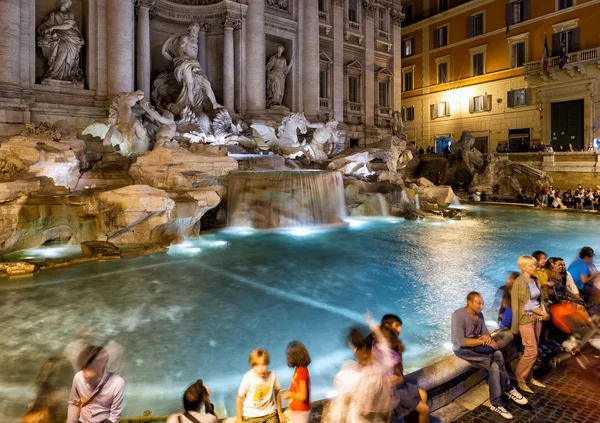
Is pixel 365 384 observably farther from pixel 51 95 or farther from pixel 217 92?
pixel 217 92

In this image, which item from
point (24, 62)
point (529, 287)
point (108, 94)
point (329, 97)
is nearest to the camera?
point (529, 287)

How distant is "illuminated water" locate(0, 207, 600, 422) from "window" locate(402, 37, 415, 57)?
81.4ft

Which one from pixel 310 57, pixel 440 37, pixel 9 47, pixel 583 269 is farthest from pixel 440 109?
pixel 583 269

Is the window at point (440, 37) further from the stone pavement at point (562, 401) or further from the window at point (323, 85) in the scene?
the stone pavement at point (562, 401)

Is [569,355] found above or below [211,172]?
below

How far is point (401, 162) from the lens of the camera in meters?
17.2

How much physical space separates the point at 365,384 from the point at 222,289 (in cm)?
367

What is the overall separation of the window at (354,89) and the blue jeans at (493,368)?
20714mm

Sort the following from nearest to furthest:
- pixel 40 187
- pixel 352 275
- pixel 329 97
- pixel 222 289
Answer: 1. pixel 222 289
2. pixel 352 275
3. pixel 40 187
4. pixel 329 97

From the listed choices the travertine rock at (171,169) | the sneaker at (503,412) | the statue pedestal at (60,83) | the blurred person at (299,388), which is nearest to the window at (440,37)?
the statue pedestal at (60,83)

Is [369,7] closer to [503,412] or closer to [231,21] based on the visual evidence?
[231,21]

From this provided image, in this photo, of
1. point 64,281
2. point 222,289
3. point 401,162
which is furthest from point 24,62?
point 401,162

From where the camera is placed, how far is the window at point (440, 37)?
28.9 m

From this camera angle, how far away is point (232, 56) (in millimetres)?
16906
